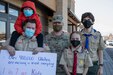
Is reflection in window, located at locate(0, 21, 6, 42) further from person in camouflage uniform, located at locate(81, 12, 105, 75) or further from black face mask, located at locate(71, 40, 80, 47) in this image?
black face mask, located at locate(71, 40, 80, 47)

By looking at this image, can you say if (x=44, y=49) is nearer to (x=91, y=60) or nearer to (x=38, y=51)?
(x=38, y=51)

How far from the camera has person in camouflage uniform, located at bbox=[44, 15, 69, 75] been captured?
505cm

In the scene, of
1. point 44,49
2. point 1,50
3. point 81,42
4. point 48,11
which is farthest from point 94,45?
point 48,11

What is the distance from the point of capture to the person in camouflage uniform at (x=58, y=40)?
505cm

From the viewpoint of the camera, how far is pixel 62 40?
509 centimetres

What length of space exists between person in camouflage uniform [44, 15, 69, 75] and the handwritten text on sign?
425 mm

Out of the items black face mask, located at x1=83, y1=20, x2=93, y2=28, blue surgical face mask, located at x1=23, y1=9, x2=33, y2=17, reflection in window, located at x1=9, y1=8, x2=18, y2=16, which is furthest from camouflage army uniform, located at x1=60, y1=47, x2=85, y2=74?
reflection in window, located at x1=9, y1=8, x2=18, y2=16

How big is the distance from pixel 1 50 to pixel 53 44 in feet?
3.15

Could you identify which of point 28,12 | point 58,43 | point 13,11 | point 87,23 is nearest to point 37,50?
point 28,12

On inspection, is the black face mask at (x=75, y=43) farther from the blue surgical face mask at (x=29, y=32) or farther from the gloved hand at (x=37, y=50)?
the blue surgical face mask at (x=29, y=32)

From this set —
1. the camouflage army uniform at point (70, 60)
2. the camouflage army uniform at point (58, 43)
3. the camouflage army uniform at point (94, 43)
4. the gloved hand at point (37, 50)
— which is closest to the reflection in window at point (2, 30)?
the camouflage army uniform at point (58, 43)

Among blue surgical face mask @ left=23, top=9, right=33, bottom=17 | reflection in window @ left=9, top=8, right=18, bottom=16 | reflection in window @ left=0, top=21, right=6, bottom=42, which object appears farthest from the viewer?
reflection in window @ left=9, top=8, right=18, bottom=16

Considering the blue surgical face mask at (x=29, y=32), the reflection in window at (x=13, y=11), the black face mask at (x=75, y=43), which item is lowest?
the black face mask at (x=75, y=43)

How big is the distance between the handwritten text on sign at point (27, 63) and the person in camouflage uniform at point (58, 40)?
1.39 feet
